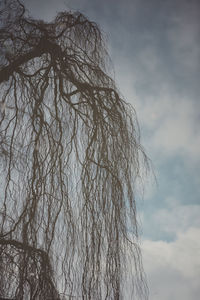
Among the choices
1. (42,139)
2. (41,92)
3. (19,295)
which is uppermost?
(41,92)

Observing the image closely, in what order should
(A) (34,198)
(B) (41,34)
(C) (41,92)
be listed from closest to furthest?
1. (A) (34,198)
2. (C) (41,92)
3. (B) (41,34)

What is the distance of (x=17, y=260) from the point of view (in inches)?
71.9

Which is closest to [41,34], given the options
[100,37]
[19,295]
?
[100,37]

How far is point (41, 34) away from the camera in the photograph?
2582 mm

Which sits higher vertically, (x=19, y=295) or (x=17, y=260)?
(x=17, y=260)

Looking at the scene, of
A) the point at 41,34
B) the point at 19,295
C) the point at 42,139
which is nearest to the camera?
the point at 19,295

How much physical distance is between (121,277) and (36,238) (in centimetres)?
60

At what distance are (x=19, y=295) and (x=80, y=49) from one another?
6.70 ft

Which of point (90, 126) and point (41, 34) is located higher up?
point (41, 34)

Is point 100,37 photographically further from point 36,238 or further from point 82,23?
point 36,238

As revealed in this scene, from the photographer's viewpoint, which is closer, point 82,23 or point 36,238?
point 36,238

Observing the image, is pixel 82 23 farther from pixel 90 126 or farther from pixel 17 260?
pixel 17 260

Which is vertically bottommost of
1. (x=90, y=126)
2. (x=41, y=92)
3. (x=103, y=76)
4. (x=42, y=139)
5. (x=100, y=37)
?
(x=42, y=139)

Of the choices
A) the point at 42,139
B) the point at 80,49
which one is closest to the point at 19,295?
the point at 42,139
